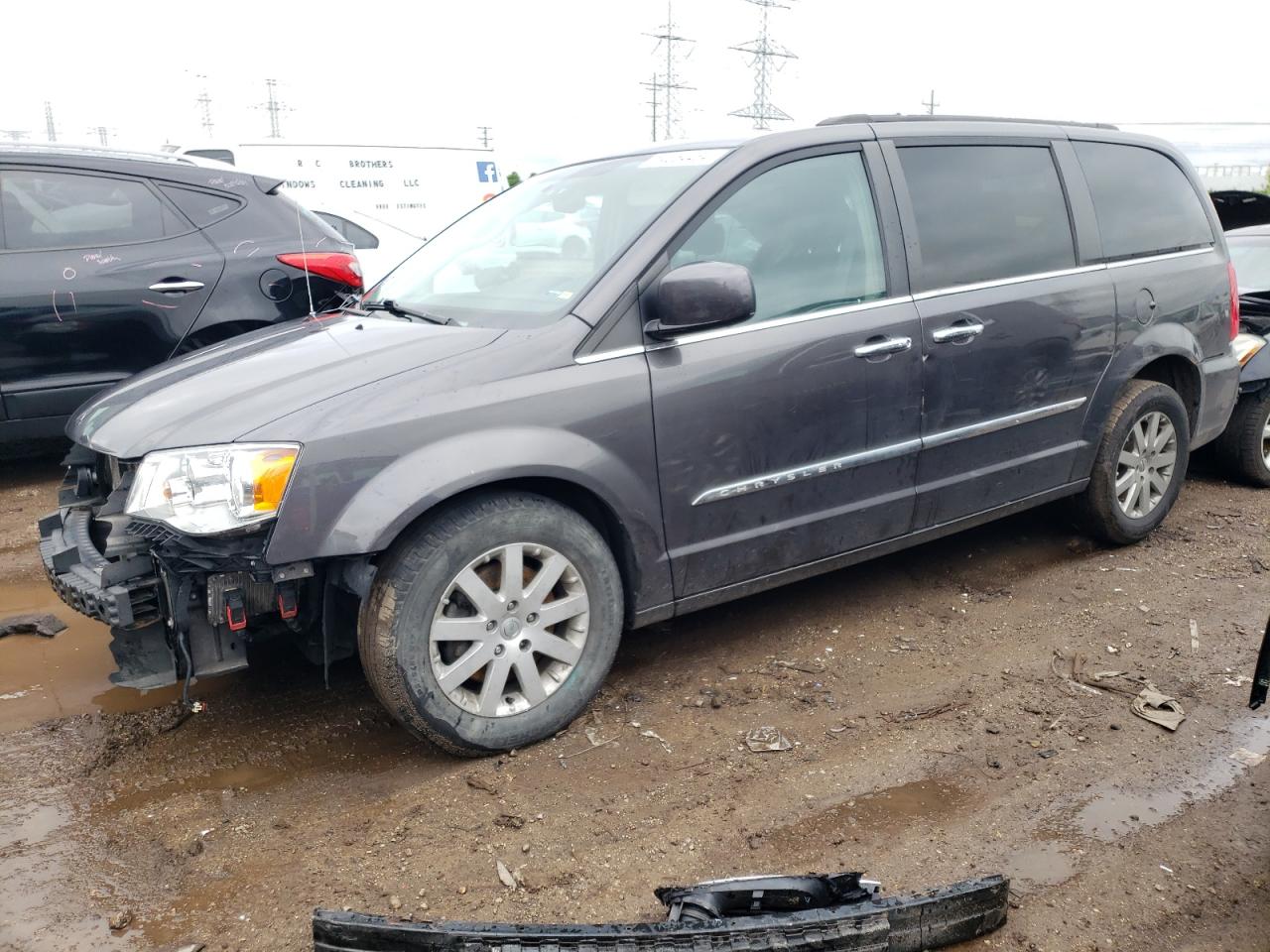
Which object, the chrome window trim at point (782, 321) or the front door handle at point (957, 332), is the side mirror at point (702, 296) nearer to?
the chrome window trim at point (782, 321)

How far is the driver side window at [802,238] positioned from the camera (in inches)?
127

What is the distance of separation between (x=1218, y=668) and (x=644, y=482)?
216cm

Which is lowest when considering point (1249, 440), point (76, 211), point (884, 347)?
point (1249, 440)

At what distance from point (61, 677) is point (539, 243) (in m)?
2.24

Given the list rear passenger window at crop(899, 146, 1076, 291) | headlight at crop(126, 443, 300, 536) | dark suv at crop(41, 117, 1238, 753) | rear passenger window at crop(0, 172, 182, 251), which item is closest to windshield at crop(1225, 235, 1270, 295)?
dark suv at crop(41, 117, 1238, 753)

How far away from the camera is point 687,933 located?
2025mm

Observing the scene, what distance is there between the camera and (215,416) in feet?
8.82

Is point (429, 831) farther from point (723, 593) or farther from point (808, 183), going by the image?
point (808, 183)

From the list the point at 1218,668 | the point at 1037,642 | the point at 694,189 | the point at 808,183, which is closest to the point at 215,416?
the point at 694,189

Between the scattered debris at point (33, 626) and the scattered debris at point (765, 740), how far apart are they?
2660 millimetres

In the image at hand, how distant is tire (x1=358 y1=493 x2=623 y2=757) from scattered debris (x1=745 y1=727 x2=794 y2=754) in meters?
0.49

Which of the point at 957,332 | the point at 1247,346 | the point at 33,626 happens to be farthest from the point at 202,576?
the point at 1247,346

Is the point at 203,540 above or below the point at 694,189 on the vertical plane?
below

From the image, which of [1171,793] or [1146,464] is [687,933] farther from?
[1146,464]
